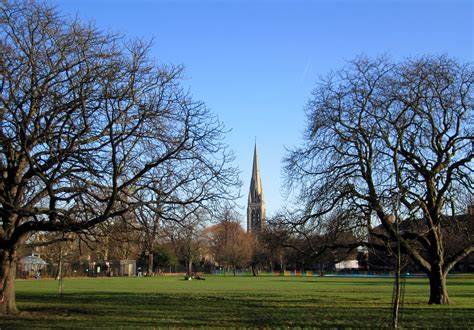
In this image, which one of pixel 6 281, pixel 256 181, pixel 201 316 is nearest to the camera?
pixel 201 316

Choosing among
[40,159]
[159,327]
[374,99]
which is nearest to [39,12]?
[40,159]

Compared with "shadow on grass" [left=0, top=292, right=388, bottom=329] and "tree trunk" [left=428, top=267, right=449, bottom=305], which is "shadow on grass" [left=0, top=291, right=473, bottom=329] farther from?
"tree trunk" [left=428, top=267, right=449, bottom=305]

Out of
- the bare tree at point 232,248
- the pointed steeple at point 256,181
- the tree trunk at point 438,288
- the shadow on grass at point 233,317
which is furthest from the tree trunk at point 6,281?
the pointed steeple at point 256,181

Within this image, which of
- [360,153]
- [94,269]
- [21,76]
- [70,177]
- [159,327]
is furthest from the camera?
[94,269]

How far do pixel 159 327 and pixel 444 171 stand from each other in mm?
17205

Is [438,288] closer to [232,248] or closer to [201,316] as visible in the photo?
[201,316]

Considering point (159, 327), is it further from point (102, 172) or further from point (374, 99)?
point (374, 99)

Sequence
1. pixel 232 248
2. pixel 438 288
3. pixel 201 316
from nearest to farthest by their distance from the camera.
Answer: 1. pixel 201 316
2. pixel 438 288
3. pixel 232 248

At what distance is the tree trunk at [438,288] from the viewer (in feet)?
91.0

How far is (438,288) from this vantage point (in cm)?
2803

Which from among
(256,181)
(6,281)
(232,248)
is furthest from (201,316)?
(256,181)

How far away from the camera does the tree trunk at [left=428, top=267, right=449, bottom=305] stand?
2773cm

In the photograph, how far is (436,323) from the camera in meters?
18.5

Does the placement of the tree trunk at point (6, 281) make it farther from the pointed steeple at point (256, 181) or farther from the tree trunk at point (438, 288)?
the pointed steeple at point (256, 181)
